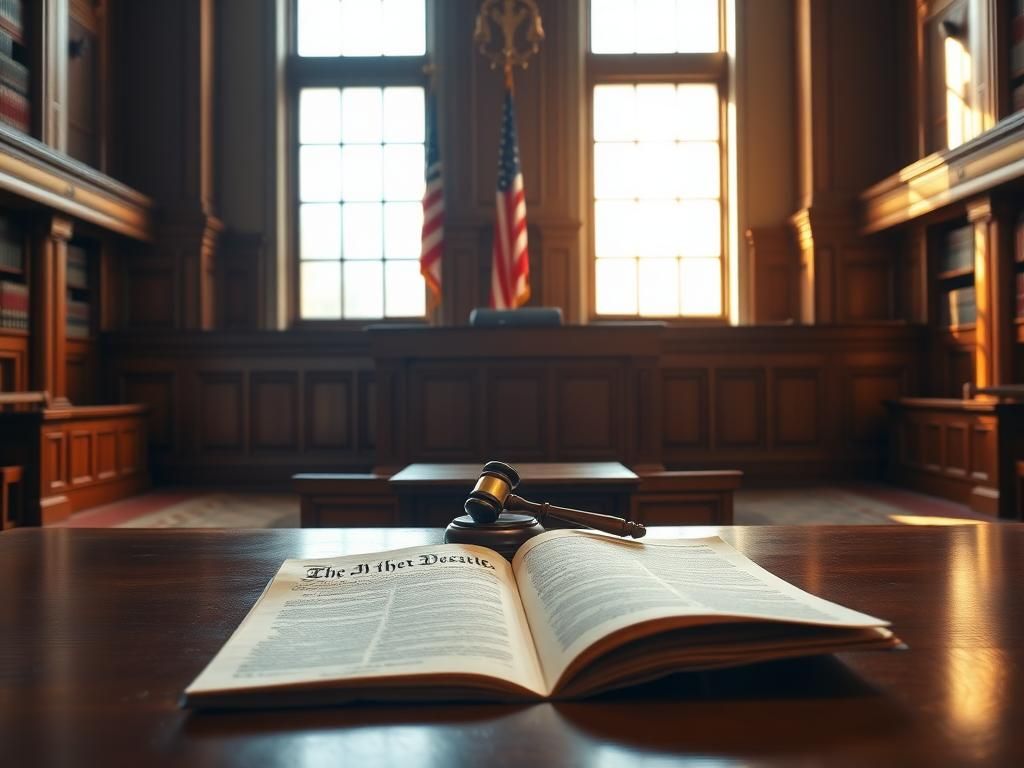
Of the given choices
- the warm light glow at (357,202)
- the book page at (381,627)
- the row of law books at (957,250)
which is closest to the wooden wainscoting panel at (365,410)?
A: the warm light glow at (357,202)

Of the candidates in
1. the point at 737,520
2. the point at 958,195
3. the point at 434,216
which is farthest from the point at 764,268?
the point at 737,520

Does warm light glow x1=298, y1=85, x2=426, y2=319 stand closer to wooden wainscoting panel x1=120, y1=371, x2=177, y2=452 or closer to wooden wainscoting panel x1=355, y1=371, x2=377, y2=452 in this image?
wooden wainscoting panel x1=355, y1=371, x2=377, y2=452

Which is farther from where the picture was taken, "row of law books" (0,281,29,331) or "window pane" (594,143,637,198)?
"window pane" (594,143,637,198)

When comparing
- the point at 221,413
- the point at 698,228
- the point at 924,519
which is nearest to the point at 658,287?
the point at 698,228

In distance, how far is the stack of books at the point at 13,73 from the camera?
18.4 ft

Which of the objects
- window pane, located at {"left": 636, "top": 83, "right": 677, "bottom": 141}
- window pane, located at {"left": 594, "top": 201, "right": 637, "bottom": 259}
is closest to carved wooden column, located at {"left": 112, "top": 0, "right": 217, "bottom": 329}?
window pane, located at {"left": 594, "top": 201, "right": 637, "bottom": 259}

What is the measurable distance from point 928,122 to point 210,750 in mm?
7499

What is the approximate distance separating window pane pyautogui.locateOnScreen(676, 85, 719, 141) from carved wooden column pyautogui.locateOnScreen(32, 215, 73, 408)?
198 inches

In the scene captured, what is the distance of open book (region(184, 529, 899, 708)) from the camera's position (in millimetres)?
564

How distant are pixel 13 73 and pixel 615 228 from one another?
467 cm

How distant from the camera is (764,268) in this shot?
7.56 metres

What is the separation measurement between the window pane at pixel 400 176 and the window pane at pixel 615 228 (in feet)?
5.23

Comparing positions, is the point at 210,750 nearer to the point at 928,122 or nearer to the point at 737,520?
the point at 737,520

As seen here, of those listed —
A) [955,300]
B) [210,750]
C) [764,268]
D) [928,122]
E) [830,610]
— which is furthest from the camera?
[764,268]
